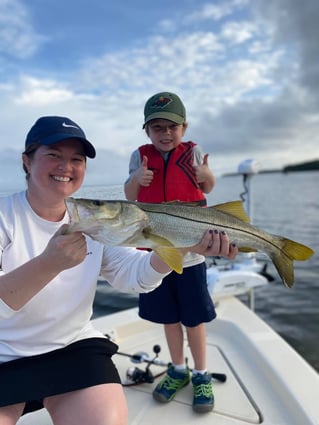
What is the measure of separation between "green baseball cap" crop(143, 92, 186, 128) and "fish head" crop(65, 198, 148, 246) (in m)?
1.10

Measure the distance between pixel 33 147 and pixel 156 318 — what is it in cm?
164

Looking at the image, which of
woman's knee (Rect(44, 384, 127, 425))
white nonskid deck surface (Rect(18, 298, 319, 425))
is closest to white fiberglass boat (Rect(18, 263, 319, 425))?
white nonskid deck surface (Rect(18, 298, 319, 425))

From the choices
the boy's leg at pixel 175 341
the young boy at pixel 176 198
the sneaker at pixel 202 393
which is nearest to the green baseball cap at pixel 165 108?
the young boy at pixel 176 198

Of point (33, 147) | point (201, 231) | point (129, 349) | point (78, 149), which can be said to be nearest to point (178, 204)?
point (201, 231)

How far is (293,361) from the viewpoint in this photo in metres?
3.00

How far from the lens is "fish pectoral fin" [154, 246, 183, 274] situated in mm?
1825

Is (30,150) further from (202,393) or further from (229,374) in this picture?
(229,374)

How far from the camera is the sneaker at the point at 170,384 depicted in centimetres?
274

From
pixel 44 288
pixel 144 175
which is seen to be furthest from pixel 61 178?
pixel 144 175

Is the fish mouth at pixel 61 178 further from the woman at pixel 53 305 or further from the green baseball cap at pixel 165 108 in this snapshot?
the green baseball cap at pixel 165 108

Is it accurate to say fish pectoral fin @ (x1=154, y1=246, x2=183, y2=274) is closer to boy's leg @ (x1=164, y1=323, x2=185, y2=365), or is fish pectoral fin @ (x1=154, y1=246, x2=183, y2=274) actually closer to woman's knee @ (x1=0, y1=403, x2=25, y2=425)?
woman's knee @ (x1=0, y1=403, x2=25, y2=425)

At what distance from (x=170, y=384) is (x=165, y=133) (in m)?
1.95

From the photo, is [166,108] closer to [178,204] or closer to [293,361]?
[178,204]

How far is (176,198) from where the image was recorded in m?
2.85
